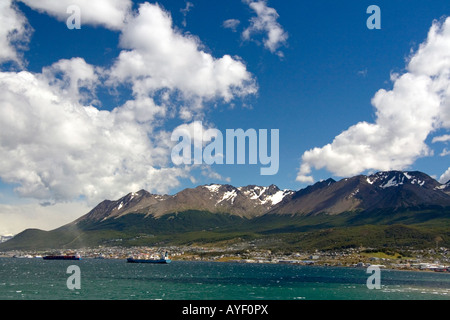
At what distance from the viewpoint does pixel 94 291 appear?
11219 cm
